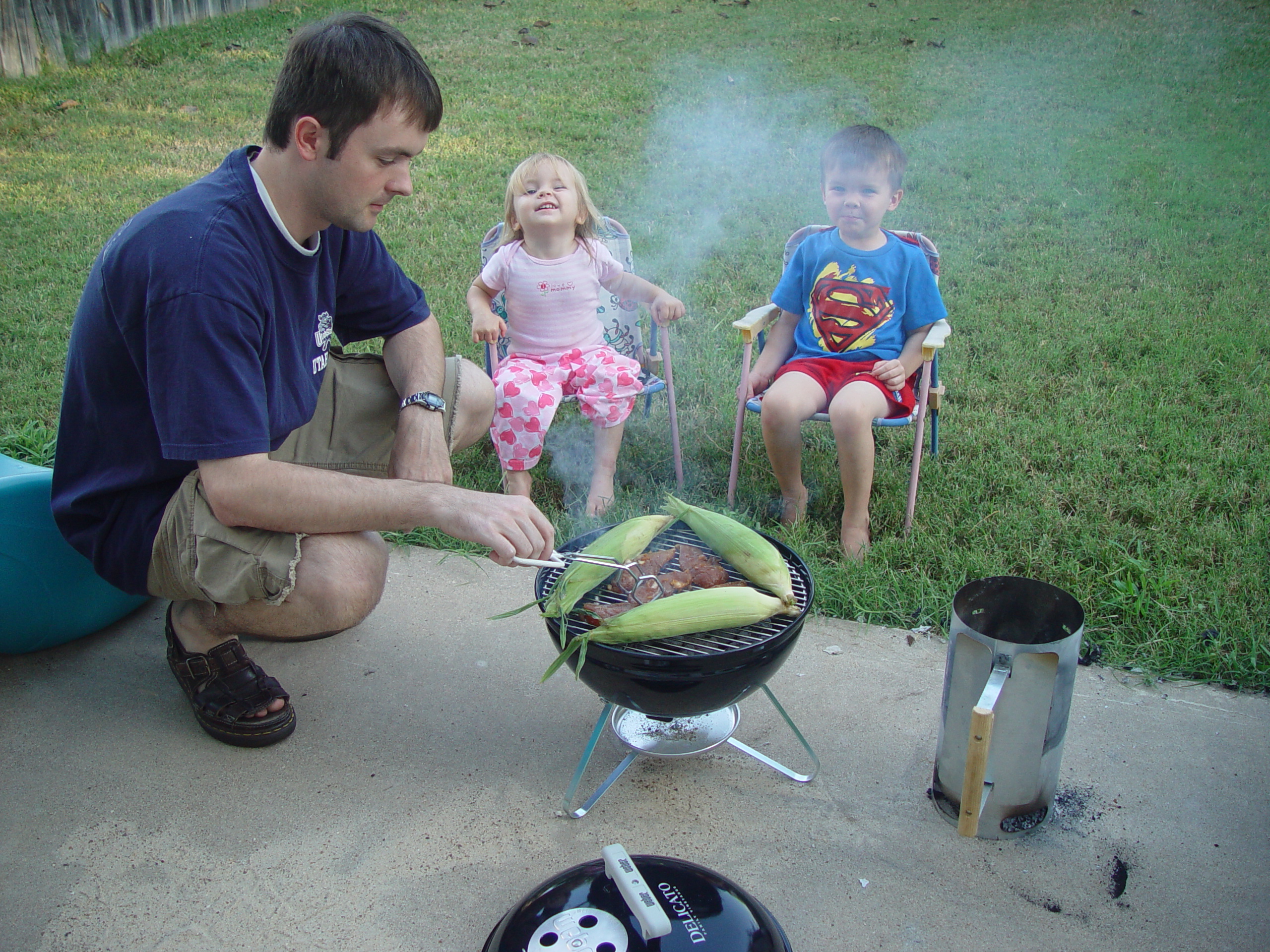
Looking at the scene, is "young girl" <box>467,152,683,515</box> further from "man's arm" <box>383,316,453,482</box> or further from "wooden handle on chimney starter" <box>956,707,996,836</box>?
"wooden handle on chimney starter" <box>956,707,996,836</box>

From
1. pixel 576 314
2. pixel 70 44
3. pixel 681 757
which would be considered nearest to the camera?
pixel 681 757

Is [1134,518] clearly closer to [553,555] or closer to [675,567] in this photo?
[675,567]

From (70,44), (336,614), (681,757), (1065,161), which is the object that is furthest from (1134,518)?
(70,44)

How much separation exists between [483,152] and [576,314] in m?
4.50

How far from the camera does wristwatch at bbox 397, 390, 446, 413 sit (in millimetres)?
2635

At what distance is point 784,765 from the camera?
233 cm

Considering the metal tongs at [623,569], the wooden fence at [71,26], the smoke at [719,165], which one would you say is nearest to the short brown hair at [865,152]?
the metal tongs at [623,569]

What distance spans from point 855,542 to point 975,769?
1.46 m

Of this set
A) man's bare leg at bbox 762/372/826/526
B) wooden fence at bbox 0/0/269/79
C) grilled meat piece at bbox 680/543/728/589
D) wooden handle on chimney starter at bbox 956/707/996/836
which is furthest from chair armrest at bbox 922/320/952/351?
wooden fence at bbox 0/0/269/79

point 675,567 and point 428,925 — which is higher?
point 675,567

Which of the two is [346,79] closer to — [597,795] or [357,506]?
[357,506]

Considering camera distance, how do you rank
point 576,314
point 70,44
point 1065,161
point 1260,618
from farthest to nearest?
1. point 70,44
2. point 1065,161
3. point 576,314
4. point 1260,618

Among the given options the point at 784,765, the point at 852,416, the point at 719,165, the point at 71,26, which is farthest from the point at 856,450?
the point at 71,26

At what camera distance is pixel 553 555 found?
2.03 meters
